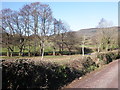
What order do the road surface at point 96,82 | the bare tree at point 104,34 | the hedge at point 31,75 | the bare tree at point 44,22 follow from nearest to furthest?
the hedge at point 31,75, the road surface at point 96,82, the bare tree at point 44,22, the bare tree at point 104,34

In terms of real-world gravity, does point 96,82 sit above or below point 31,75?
below

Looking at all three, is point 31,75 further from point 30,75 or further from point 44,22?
point 44,22

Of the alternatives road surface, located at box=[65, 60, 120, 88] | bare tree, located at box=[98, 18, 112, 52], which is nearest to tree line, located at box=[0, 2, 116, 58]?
bare tree, located at box=[98, 18, 112, 52]

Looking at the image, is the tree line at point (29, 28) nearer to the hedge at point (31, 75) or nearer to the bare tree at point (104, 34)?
Result: the bare tree at point (104, 34)

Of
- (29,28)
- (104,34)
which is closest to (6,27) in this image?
(29,28)

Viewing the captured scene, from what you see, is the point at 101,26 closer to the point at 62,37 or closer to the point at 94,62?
the point at 62,37

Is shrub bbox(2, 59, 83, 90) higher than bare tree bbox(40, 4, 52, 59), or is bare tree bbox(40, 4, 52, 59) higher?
bare tree bbox(40, 4, 52, 59)

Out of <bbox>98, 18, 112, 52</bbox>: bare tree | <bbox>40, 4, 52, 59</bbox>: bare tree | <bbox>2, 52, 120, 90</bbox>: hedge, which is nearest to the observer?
<bbox>2, 52, 120, 90</bbox>: hedge

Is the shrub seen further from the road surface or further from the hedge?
the road surface

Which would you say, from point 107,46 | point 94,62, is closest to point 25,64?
point 94,62

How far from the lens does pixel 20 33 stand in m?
40.3

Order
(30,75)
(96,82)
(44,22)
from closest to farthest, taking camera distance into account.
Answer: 1. (30,75)
2. (96,82)
3. (44,22)

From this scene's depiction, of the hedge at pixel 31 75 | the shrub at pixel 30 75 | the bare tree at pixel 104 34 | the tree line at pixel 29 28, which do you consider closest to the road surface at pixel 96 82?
the hedge at pixel 31 75

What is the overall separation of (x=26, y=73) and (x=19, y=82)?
1.78 feet
